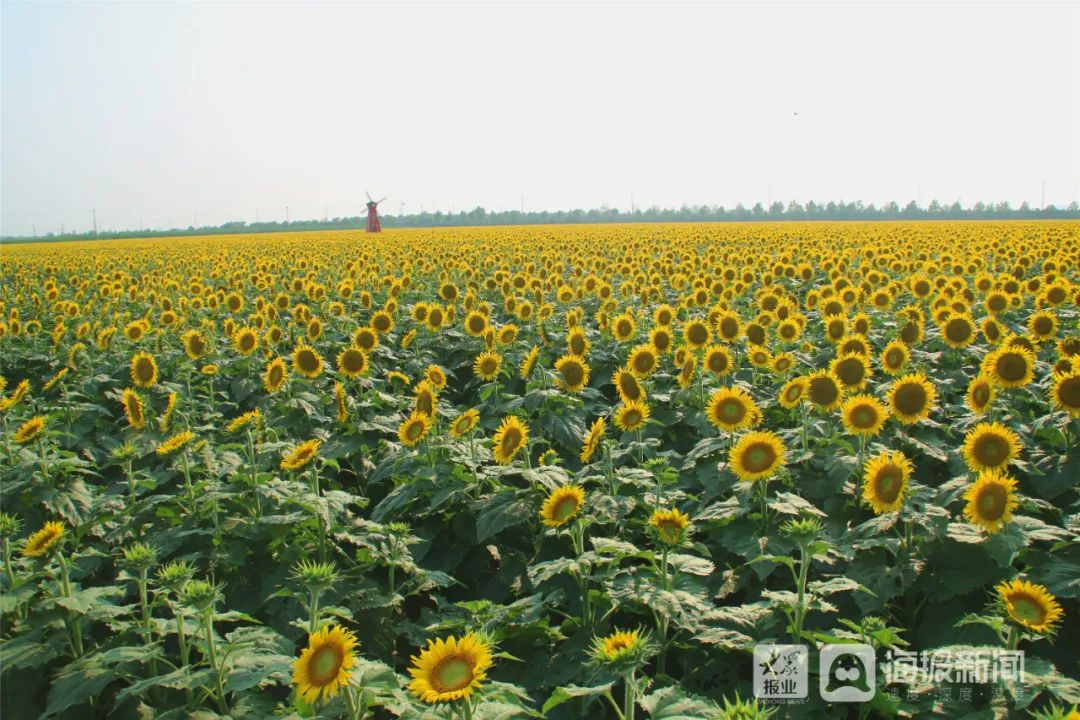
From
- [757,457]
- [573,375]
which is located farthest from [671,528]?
[573,375]

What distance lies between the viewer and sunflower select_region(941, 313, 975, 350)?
630 cm

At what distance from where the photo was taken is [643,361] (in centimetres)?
609

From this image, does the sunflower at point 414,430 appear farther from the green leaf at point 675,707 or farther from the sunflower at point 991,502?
the sunflower at point 991,502

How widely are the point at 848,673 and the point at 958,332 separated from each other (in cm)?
448

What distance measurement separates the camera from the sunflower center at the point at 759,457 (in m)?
3.86

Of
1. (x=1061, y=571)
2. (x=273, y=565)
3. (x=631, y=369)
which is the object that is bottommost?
(x=273, y=565)

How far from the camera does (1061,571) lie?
119 inches

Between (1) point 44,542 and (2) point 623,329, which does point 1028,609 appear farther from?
(2) point 623,329

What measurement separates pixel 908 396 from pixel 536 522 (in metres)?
2.47

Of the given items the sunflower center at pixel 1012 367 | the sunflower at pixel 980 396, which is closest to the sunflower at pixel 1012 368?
the sunflower center at pixel 1012 367

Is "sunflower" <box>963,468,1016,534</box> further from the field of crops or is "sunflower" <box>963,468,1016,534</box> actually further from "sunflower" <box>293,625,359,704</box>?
"sunflower" <box>293,625,359,704</box>

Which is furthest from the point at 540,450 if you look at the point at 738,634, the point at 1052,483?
the point at 1052,483

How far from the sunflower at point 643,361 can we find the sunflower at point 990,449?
2.70 m

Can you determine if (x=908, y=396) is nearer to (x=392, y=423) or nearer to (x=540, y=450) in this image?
(x=540, y=450)
